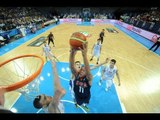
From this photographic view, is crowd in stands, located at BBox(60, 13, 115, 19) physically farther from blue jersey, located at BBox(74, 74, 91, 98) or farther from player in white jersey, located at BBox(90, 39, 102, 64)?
blue jersey, located at BBox(74, 74, 91, 98)

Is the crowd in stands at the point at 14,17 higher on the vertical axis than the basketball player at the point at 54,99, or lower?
lower

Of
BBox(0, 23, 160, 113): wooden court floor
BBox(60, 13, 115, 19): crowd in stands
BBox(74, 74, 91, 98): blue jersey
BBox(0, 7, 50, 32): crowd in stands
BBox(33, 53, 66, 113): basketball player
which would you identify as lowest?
BBox(60, 13, 115, 19): crowd in stands

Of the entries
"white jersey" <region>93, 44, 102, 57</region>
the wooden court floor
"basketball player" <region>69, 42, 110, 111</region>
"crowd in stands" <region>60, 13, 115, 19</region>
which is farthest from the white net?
"crowd in stands" <region>60, 13, 115, 19</region>

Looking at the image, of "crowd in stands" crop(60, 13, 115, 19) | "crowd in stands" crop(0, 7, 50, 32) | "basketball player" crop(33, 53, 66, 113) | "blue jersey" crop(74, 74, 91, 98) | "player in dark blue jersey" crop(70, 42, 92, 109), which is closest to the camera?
"basketball player" crop(33, 53, 66, 113)

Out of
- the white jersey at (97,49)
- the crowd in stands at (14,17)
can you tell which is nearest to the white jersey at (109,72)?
the white jersey at (97,49)

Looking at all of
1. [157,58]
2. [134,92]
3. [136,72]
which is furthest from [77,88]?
[157,58]

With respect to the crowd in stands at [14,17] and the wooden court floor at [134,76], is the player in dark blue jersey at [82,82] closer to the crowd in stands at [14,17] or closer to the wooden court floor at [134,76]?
the wooden court floor at [134,76]

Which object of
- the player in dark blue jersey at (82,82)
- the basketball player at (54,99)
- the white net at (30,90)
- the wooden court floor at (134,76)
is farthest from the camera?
the wooden court floor at (134,76)

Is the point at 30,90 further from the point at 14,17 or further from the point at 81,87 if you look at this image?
the point at 14,17

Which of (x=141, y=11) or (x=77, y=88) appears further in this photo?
(x=141, y=11)

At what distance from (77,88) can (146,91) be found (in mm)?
3962

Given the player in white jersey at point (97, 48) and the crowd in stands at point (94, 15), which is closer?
the player in white jersey at point (97, 48)
